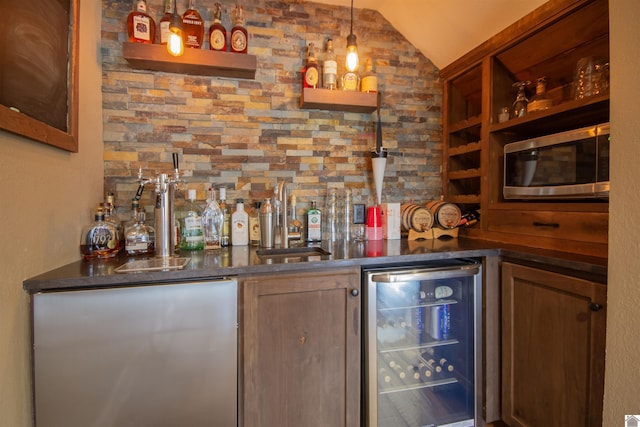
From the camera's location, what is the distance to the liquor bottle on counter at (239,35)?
5.59 feet

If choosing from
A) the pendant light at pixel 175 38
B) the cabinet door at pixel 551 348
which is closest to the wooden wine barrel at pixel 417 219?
the cabinet door at pixel 551 348

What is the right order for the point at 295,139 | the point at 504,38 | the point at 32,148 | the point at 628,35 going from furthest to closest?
the point at 295,139 → the point at 504,38 → the point at 32,148 → the point at 628,35

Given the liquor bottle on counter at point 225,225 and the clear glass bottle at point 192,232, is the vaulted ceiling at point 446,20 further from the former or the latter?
the clear glass bottle at point 192,232

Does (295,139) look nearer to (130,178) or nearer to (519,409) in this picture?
(130,178)

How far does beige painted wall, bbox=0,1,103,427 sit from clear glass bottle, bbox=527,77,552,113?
2.16 metres

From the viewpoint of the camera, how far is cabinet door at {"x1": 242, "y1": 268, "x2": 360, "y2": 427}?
1.19 metres

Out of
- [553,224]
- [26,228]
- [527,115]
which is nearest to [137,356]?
[26,228]

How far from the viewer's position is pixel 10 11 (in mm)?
881

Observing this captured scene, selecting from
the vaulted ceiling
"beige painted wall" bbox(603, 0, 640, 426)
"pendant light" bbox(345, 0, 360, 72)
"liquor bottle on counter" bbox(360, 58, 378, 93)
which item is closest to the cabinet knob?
"beige painted wall" bbox(603, 0, 640, 426)

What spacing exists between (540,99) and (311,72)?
1.25m

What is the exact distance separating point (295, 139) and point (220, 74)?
56cm

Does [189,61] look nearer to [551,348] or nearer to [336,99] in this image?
[336,99]

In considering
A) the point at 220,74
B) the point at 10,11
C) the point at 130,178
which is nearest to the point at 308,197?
the point at 220,74

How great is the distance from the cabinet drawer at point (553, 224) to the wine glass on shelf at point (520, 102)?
0.54 m
